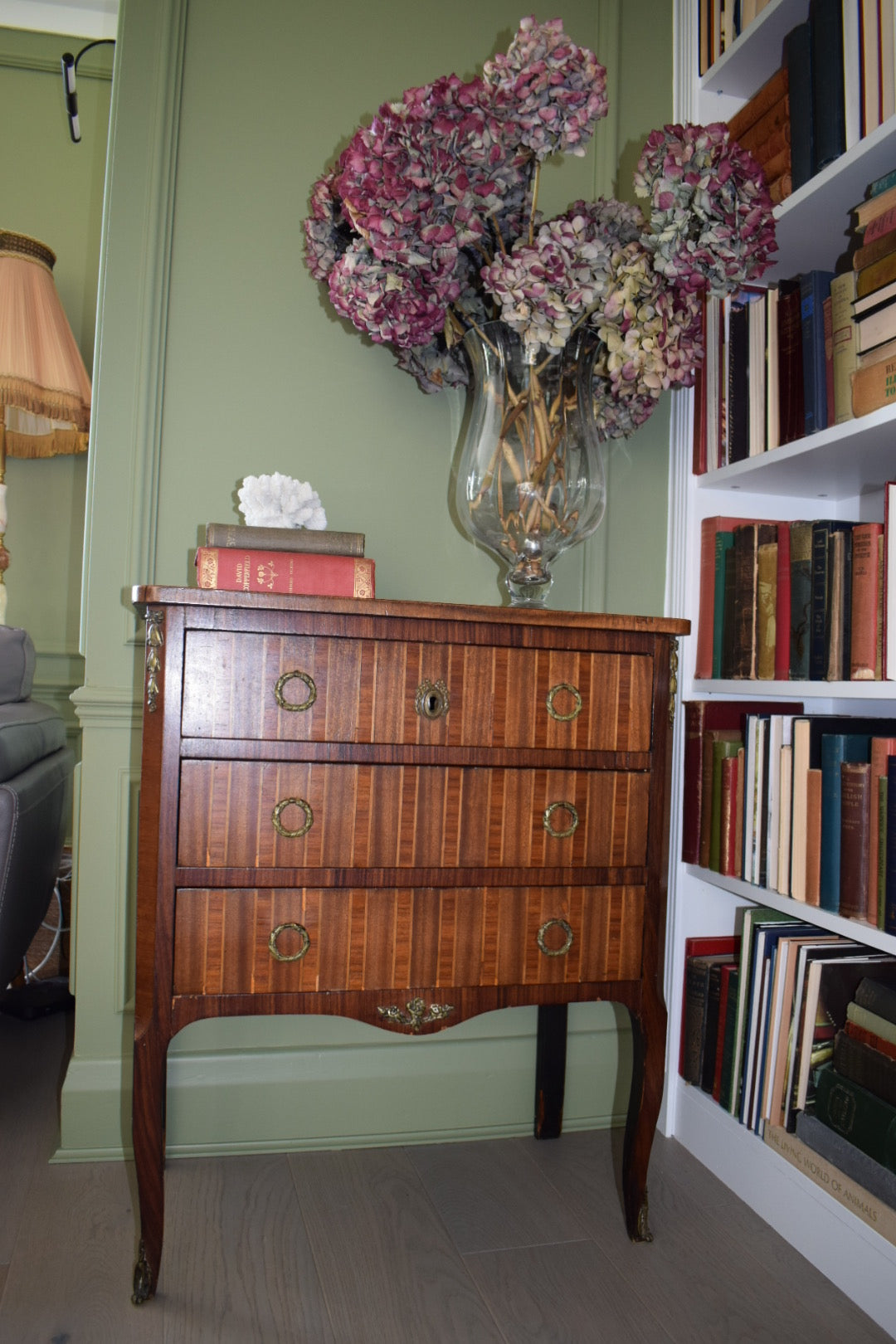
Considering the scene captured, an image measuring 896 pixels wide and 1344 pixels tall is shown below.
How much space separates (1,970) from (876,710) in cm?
156

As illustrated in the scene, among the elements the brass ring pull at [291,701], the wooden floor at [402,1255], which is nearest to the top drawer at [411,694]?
the brass ring pull at [291,701]

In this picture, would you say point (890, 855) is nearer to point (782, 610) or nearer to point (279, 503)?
point (782, 610)

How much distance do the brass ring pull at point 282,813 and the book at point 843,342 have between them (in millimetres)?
917

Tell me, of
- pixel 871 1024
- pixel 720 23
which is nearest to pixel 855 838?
pixel 871 1024

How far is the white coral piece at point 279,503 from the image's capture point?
4.49 ft

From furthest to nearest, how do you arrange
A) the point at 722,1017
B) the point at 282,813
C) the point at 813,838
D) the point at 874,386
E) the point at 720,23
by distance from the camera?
the point at 720,23 < the point at 722,1017 < the point at 813,838 < the point at 874,386 < the point at 282,813

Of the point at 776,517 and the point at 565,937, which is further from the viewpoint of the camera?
the point at 776,517

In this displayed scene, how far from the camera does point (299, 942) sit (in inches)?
45.3

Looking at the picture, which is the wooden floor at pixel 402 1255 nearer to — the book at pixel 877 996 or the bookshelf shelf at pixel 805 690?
the book at pixel 877 996

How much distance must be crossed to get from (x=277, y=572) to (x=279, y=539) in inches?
2.0

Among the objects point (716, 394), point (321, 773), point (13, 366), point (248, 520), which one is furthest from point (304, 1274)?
point (13, 366)

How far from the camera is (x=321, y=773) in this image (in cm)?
116

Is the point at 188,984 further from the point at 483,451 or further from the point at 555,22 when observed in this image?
the point at 555,22

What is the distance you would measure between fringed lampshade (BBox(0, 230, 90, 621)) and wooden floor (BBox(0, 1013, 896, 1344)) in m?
1.42
